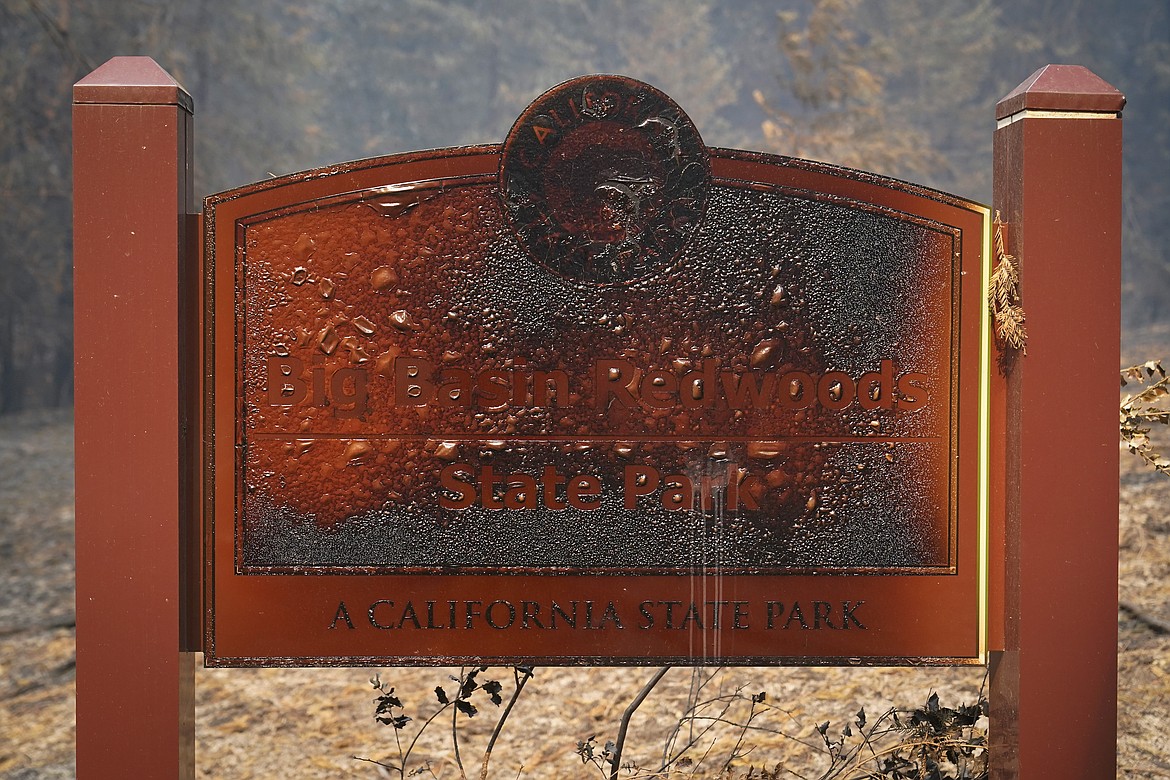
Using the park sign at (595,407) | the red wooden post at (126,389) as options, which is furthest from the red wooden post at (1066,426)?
the red wooden post at (126,389)

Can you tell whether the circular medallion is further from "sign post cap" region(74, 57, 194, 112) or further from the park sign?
"sign post cap" region(74, 57, 194, 112)

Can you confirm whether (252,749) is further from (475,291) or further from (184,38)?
(184,38)

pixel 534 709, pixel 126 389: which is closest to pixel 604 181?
pixel 126 389

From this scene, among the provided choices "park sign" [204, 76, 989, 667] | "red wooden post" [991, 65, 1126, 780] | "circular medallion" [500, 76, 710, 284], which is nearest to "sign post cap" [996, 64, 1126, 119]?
"red wooden post" [991, 65, 1126, 780]

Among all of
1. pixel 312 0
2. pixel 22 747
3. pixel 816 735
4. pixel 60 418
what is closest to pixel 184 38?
pixel 60 418

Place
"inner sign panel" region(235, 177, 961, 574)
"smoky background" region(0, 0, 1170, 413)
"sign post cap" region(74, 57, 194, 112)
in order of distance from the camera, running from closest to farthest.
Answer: "sign post cap" region(74, 57, 194, 112) → "inner sign panel" region(235, 177, 961, 574) → "smoky background" region(0, 0, 1170, 413)

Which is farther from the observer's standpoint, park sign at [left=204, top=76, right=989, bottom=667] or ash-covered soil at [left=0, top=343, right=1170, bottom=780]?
ash-covered soil at [left=0, top=343, right=1170, bottom=780]

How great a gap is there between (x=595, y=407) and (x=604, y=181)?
0.49 m

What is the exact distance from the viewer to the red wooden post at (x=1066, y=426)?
215 centimetres

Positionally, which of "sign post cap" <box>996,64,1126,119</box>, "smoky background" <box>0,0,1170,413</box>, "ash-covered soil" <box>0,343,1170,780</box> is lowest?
"ash-covered soil" <box>0,343,1170,780</box>

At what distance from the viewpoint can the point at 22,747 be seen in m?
4.05

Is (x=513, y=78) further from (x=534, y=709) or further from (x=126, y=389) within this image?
(x=126, y=389)

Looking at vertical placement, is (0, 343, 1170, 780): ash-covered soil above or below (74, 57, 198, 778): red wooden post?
below

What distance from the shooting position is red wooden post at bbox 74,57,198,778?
2.12 meters
